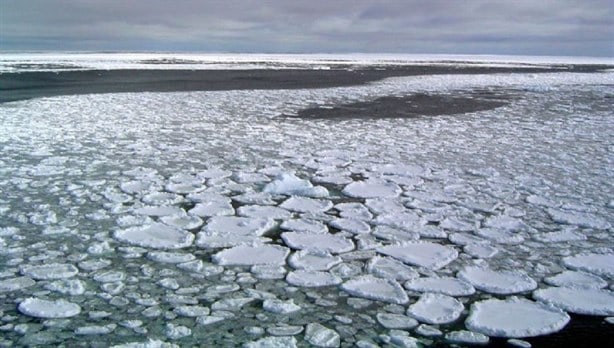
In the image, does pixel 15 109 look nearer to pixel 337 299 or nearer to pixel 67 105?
pixel 67 105

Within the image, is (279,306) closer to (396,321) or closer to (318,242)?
(396,321)

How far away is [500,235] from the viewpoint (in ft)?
12.8

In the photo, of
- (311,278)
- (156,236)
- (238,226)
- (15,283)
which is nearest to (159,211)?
(156,236)

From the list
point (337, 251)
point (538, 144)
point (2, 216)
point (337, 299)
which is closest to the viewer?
point (337, 299)

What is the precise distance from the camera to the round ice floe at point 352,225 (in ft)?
13.1

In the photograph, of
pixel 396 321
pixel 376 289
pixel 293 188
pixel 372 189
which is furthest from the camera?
pixel 372 189

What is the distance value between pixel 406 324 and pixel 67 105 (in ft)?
38.1

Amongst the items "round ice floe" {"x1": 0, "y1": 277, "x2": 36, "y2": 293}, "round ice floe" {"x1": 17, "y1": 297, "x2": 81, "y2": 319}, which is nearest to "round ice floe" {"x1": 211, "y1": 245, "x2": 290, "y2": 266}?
"round ice floe" {"x1": 17, "y1": 297, "x2": 81, "y2": 319}

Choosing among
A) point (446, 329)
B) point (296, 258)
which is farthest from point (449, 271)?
point (296, 258)

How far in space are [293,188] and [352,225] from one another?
1.11 m

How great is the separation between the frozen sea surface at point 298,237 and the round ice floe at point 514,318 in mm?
11

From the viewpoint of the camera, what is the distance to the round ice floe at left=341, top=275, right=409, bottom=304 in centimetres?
289

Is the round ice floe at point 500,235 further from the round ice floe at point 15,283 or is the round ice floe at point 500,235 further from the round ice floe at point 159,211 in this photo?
the round ice floe at point 15,283

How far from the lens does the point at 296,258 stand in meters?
3.43
